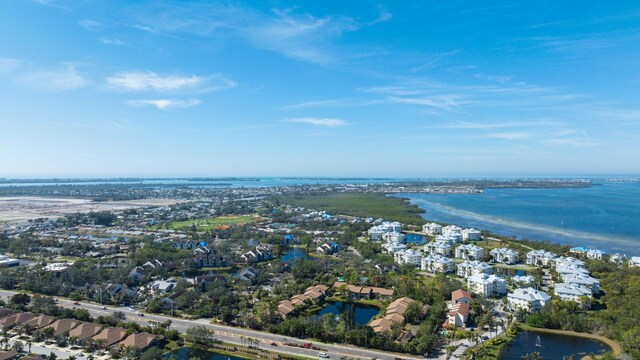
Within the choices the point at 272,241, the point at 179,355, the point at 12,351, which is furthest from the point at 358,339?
the point at 272,241

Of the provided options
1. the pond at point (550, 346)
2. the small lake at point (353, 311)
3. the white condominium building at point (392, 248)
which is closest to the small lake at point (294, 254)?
the white condominium building at point (392, 248)

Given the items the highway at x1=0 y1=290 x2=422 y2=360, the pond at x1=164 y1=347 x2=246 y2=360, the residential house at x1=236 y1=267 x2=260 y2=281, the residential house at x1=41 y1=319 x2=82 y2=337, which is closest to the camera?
the highway at x1=0 y1=290 x2=422 y2=360

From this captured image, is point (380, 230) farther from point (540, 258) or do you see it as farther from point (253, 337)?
point (253, 337)

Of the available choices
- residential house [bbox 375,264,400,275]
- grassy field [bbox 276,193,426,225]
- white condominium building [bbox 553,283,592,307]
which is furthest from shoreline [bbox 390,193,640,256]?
residential house [bbox 375,264,400,275]

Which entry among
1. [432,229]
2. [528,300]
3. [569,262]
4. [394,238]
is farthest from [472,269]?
[432,229]

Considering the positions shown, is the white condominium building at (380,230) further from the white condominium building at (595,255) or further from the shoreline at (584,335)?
the shoreline at (584,335)

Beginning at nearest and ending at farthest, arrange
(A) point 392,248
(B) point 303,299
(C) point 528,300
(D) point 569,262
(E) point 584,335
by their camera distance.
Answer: (E) point 584,335, (C) point 528,300, (B) point 303,299, (D) point 569,262, (A) point 392,248

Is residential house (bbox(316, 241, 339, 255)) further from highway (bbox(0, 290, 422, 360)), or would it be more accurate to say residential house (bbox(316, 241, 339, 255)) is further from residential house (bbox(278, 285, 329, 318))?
highway (bbox(0, 290, 422, 360))
